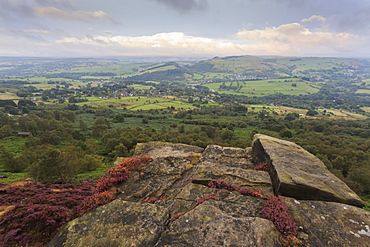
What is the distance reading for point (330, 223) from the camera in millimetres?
8609

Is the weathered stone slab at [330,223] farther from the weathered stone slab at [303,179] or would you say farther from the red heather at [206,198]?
the red heather at [206,198]

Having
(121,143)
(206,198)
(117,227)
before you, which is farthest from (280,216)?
(121,143)

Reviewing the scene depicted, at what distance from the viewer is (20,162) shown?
146ft

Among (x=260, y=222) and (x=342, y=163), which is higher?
(x=260, y=222)

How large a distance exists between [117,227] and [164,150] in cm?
1498

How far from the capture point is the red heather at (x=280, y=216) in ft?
26.5

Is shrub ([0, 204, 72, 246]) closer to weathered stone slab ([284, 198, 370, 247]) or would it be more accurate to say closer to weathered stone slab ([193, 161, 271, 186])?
weathered stone slab ([193, 161, 271, 186])

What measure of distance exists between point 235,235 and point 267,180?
21.5 ft

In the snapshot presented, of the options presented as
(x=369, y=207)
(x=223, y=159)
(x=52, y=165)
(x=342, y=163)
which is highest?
(x=223, y=159)

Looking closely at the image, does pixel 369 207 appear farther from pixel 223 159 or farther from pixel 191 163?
pixel 191 163

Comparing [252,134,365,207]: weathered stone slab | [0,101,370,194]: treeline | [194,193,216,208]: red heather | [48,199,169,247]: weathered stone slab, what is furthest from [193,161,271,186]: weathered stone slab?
[0,101,370,194]: treeline

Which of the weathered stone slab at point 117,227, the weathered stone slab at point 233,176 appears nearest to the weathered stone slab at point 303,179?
the weathered stone slab at point 233,176

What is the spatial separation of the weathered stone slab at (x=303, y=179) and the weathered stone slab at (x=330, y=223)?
1.25m

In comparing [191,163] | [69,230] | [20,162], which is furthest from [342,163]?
[20,162]
